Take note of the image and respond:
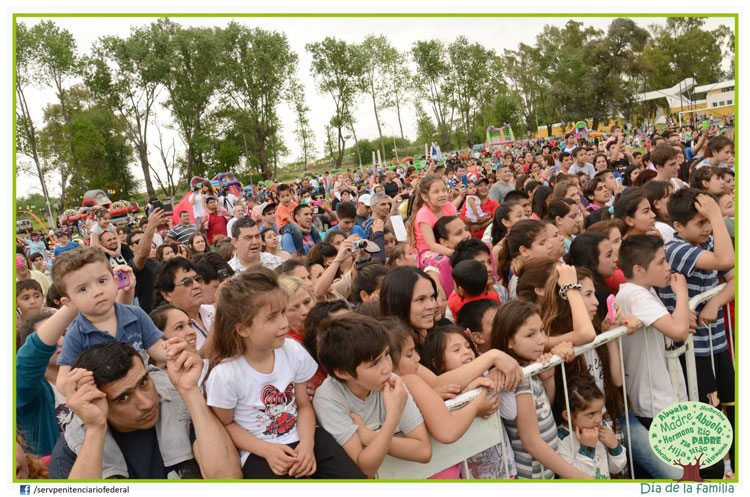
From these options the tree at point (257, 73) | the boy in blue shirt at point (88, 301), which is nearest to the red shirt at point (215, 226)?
the boy in blue shirt at point (88, 301)

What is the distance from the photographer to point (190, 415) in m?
2.20

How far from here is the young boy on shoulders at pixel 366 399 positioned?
214 centimetres

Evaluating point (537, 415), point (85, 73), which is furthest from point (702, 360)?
point (85, 73)

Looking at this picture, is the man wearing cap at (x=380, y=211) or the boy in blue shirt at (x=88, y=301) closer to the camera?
the boy in blue shirt at (x=88, y=301)

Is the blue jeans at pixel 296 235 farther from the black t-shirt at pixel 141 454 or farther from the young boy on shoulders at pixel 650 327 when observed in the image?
the black t-shirt at pixel 141 454

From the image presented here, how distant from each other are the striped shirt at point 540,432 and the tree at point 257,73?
114 ft

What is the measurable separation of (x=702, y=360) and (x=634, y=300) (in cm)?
73

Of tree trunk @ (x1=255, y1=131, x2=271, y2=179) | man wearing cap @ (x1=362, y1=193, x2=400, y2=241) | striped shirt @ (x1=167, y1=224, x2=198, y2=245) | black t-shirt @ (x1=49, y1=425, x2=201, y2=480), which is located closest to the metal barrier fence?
black t-shirt @ (x1=49, y1=425, x2=201, y2=480)

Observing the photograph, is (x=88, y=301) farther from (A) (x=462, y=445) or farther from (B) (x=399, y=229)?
(B) (x=399, y=229)

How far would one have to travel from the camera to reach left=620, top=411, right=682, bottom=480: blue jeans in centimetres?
282

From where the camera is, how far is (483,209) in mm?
8227

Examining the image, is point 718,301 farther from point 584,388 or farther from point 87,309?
point 87,309

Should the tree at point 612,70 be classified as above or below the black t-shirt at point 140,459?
above

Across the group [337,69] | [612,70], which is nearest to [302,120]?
[337,69]
